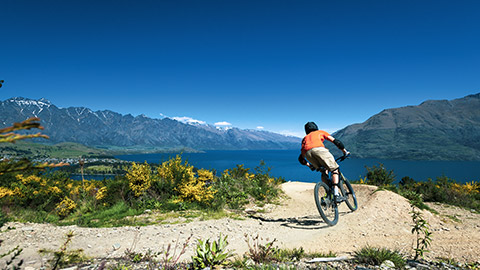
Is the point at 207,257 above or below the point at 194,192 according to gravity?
above

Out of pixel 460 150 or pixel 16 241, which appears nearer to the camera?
pixel 16 241

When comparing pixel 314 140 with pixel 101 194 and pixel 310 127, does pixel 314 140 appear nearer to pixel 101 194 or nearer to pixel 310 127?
pixel 310 127

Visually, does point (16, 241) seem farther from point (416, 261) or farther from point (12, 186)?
point (416, 261)

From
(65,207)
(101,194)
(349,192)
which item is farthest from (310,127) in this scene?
(65,207)

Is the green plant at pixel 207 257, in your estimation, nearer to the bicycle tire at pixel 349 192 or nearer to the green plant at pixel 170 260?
the green plant at pixel 170 260

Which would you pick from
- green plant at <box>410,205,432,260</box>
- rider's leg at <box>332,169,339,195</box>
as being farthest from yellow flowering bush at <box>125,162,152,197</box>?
green plant at <box>410,205,432,260</box>

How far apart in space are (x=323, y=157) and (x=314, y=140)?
607 millimetres

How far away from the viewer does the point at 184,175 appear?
31.6 ft

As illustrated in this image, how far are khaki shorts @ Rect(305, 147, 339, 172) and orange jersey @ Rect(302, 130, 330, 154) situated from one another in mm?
133

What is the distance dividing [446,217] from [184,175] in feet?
33.3

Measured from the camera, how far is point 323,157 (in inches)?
263

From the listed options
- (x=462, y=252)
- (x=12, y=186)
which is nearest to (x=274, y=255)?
(x=462, y=252)

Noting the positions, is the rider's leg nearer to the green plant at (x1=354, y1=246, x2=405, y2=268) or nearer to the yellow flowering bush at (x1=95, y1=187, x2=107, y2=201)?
the green plant at (x1=354, y1=246, x2=405, y2=268)

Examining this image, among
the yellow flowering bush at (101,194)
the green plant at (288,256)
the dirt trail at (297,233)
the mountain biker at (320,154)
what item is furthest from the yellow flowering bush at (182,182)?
the green plant at (288,256)
